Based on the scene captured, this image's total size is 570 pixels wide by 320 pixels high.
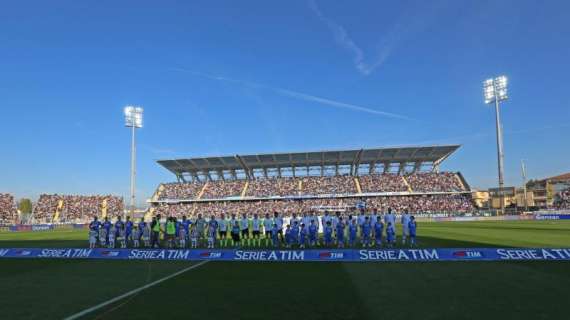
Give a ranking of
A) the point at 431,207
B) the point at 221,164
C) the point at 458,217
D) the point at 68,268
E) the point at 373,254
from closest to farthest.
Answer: the point at 68,268 → the point at 373,254 → the point at 458,217 → the point at 431,207 → the point at 221,164

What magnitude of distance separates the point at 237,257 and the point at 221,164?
4915cm

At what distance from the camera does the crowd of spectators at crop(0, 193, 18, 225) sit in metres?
54.0

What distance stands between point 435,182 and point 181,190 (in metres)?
43.3

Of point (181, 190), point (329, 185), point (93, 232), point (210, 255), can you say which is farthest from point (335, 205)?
point (210, 255)

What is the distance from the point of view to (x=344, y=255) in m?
14.5

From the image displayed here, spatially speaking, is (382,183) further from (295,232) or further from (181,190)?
(295,232)

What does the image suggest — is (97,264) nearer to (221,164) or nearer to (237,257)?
(237,257)

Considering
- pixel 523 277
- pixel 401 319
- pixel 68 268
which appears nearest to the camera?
pixel 401 319

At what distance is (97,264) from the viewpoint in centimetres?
1448

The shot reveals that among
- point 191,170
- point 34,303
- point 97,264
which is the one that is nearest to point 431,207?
point 191,170

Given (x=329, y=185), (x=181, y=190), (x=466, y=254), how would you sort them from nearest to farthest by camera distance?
(x=466, y=254), (x=329, y=185), (x=181, y=190)

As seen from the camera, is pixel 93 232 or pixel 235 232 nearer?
pixel 235 232

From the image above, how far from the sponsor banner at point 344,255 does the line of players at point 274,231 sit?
4000mm

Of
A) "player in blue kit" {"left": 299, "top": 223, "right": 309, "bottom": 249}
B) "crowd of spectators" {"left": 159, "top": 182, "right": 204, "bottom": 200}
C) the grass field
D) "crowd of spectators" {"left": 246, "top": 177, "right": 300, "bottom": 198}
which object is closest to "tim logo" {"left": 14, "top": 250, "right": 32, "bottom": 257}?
the grass field
